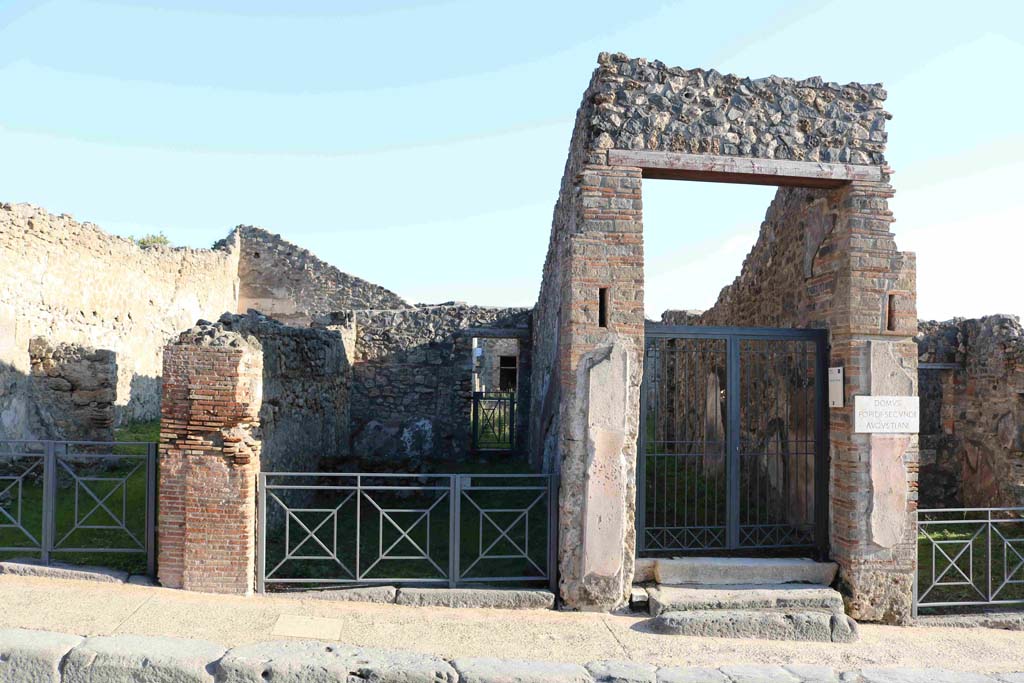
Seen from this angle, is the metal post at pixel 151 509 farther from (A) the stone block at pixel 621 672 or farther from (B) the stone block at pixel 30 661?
(A) the stone block at pixel 621 672

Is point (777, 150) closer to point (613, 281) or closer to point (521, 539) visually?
point (613, 281)

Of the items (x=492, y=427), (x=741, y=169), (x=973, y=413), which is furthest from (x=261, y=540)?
(x=973, y=413)

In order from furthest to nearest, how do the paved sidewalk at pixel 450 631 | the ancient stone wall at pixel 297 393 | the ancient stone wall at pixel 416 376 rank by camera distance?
the ancient stone wall at pixel 416 376 < the ancient stone wall at pixel 297 393 < the paved sidewalk at pixel 450 631

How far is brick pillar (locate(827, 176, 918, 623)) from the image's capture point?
629cm

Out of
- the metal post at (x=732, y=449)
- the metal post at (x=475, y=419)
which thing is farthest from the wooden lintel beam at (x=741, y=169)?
the metal post at (x=475, y=419)

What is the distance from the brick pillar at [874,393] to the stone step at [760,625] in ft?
1.96

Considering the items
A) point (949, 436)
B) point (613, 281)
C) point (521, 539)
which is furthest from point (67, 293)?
point (949, 436)

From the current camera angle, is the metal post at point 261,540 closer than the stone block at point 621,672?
No

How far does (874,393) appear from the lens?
6348 millimetres

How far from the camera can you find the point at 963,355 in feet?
38.3

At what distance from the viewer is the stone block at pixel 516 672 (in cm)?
Answer: 465

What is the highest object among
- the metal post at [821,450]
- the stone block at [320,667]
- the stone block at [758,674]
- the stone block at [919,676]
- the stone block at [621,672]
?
the metal post at [821,450]

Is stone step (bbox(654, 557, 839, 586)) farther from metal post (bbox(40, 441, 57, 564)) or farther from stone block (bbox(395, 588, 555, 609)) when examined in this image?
metal post (bbox(40, 441, 57, 564))

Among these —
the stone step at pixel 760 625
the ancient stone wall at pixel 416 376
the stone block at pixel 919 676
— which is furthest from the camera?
the ancient stone wall at pixel 416 376
